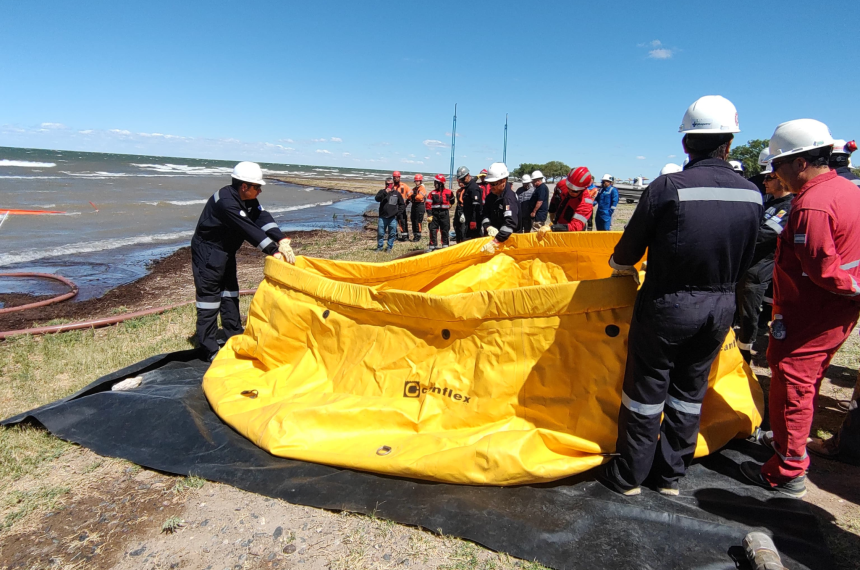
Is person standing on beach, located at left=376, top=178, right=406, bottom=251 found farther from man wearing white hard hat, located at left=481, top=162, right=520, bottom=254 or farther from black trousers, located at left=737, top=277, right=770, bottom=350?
black trousers, located at left=737, top=277, right=770, bottom=350

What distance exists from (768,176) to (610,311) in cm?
260

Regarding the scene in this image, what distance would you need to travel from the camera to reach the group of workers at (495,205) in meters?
7.05

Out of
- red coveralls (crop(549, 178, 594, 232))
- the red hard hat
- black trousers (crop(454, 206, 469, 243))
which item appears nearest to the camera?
the red hard hat

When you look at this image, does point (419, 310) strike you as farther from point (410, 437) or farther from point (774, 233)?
point (774, 233)

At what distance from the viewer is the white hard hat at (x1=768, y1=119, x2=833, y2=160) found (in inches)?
96.1

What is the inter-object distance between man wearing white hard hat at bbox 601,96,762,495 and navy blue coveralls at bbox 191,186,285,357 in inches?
131

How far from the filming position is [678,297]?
2301 millimetres

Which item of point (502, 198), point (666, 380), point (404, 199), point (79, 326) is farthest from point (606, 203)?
point (79, 326)

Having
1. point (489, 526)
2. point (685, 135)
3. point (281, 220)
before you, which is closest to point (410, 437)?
point (489, 526)

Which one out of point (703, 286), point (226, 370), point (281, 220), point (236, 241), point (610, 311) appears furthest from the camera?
point (281, 220)

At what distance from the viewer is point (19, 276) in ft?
30.6

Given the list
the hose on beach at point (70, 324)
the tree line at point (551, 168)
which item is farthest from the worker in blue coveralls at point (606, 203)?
the tree line at point (551, 168)

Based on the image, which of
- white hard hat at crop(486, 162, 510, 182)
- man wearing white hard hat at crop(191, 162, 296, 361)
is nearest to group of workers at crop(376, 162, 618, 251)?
white hard hat at crop(486, 162, 510, 182)

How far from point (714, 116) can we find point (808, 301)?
3.73 ft
